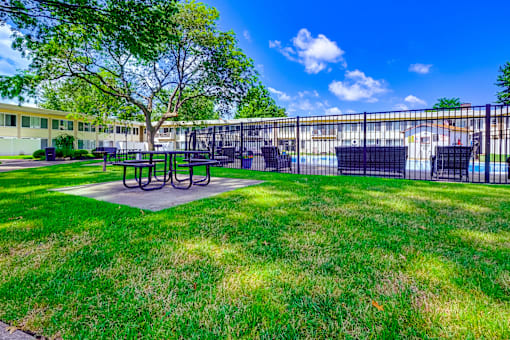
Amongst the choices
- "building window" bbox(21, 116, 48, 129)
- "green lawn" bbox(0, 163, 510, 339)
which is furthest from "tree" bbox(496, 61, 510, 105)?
"building window" bbox(21, 116, 48, 129)

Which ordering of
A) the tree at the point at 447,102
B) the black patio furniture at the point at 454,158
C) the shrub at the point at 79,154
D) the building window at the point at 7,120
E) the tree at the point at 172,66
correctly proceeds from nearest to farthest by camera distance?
the black patio furniture at the point at 454,158, the tree at the point at 172,66, the shrub at the point at 79,154, the building window at the point at 7,120, the tree at the point at 447,102

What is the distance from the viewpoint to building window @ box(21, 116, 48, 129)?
26266mm

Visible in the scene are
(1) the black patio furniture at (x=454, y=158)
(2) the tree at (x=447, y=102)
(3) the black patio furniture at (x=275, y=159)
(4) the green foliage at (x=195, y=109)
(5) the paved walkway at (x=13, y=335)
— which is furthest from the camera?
(2) the tree at (x=447, y=102)

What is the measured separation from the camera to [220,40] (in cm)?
1478

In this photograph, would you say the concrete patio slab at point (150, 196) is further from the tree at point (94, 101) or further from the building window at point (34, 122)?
the building window at point (34, 122)

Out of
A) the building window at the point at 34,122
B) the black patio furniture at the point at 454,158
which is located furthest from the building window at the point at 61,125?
the black patio furniture at the point at 454,158

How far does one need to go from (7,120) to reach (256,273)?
34.7 metres

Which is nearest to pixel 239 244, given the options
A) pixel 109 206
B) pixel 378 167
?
pixel 109 206

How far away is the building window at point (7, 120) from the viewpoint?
80.6 feet

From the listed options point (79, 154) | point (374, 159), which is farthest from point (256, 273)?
point (79, 154)

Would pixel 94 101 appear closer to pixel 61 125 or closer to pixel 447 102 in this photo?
pixel 61 125

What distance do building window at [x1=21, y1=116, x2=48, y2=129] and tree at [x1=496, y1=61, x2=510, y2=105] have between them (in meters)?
49.6

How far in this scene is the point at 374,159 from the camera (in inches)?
325

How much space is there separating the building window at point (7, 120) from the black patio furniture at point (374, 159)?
107ft
